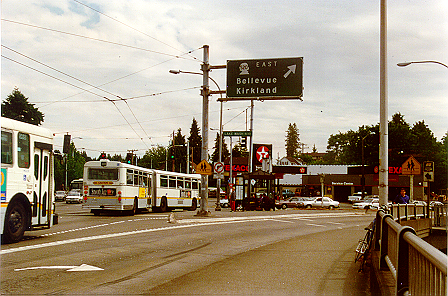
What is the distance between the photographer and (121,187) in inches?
1000

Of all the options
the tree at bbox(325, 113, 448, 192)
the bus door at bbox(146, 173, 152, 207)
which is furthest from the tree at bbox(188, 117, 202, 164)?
the bus door at bbox(146, 173, 152, 207)

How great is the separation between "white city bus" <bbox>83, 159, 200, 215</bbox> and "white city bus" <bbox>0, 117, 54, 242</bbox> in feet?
37.4

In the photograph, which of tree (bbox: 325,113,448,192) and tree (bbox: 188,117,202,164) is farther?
tree (bbox: 188,117,202,164)

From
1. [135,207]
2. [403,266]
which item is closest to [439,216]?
[135,207]

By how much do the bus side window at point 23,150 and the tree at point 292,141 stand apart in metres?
180

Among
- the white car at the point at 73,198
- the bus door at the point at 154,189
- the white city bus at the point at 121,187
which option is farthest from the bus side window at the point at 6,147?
the white car at the point at 73,198

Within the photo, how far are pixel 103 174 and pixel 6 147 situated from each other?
14030 millimetres

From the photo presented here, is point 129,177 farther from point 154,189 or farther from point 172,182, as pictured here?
point 172,182

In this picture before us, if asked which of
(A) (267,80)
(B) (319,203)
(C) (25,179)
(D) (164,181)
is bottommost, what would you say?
(B) (319,203)

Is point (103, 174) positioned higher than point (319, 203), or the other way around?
point (103, 174)

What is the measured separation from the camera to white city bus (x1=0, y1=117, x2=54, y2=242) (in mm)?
11828

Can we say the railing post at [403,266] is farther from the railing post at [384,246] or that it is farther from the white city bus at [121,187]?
the white city bus at [121,187]

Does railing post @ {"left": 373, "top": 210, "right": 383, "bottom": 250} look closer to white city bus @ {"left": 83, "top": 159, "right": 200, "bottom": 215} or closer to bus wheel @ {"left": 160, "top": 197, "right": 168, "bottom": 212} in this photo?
white city bus @ {"left": 83, "top": 159, "right": 200, "bottom": 215}

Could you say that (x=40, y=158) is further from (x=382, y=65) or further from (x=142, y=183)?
(x=142, y=183)
